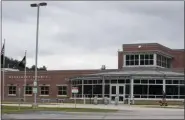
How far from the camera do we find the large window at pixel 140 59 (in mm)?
62494

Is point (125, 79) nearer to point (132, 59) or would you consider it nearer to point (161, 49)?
point (132, 59)

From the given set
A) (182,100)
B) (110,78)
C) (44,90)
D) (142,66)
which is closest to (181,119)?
(182,100)

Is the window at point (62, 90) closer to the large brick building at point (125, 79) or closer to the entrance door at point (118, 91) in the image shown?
the large brick building at point (125, 79)

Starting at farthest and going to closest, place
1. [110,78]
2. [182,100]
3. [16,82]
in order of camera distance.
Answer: [16,82]
[110,78]
[182,100]

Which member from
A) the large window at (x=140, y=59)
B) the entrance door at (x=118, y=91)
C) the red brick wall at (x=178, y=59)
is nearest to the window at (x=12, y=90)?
the large window at (x=140, y=59)

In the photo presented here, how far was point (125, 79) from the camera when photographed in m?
54.4

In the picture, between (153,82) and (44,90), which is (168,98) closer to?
(153,82)

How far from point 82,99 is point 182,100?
13.5 m

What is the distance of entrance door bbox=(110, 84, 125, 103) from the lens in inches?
2148

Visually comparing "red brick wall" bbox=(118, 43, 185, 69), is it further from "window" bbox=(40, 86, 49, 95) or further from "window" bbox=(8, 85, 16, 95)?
"window" bbox=(8, 85, 16, 95)

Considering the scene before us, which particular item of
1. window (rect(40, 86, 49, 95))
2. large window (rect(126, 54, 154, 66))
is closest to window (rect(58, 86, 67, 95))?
window (rect(40, 86, 49, 95))

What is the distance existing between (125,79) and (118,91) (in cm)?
190

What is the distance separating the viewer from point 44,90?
217 feet

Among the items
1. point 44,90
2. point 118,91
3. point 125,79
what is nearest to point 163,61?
point 125,79
